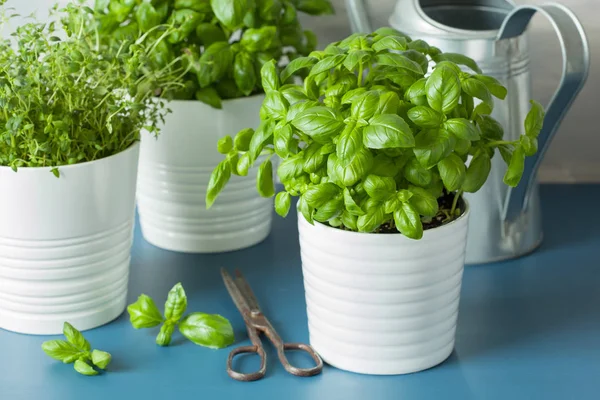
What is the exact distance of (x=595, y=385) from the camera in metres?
0.86

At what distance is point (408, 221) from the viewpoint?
771mm

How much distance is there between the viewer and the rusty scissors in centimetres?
87

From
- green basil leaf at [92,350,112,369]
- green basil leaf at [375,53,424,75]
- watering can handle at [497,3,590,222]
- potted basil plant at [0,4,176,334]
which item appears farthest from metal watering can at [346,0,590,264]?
green basil leaf at [92,350,112,369]

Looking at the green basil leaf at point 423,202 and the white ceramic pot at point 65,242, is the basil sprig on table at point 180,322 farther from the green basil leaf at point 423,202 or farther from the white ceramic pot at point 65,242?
the green basil leaf at point 423,202

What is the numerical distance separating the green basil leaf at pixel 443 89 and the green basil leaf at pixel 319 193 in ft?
0.36

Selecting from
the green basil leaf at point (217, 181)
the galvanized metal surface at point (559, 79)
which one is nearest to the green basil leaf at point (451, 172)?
the green basil leaf at point (217, 181)

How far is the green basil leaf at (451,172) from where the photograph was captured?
0.79 metres

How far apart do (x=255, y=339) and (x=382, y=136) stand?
11.2 inches

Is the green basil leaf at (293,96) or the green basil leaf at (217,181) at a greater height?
the green basil leaf at (293,96)

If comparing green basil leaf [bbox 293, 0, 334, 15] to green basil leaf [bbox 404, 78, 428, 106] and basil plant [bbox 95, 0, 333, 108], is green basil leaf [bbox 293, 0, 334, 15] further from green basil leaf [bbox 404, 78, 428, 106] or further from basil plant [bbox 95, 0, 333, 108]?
green basil leaf [bbox 404, 78, 428, 106]

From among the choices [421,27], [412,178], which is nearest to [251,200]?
[421,27]

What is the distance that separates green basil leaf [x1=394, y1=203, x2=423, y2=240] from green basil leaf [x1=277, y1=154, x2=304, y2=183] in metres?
0.09

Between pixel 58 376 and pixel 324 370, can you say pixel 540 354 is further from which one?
→ pixel 58 376

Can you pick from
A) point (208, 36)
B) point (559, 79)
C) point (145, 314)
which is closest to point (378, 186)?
point (145, 314)
